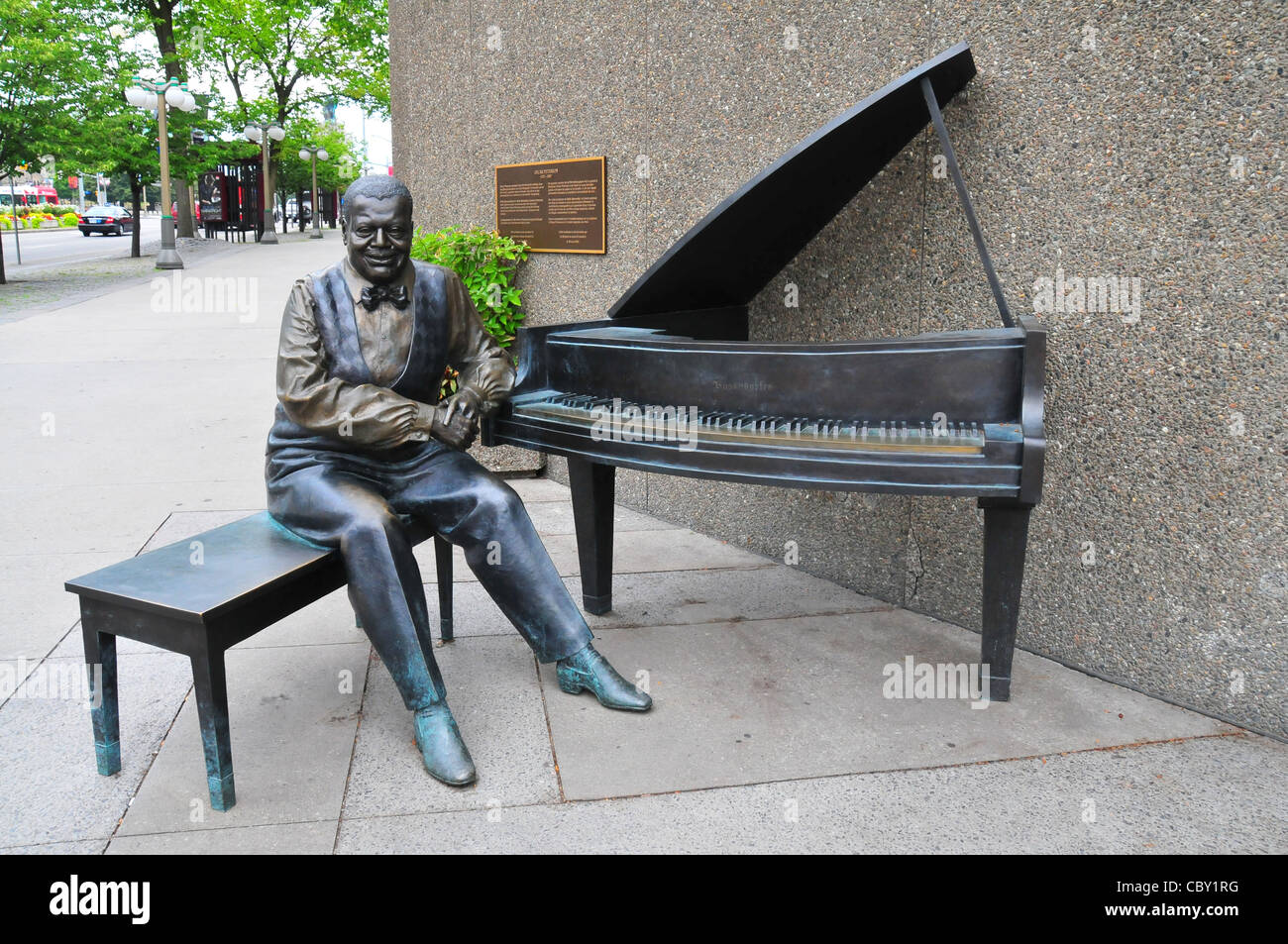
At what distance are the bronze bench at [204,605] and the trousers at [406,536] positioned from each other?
0.46 ft

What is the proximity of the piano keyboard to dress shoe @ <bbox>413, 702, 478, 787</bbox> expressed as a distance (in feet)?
3.52

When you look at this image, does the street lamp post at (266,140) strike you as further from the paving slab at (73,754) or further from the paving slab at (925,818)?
the paving slab at (925,818)

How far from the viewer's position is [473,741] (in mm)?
3318

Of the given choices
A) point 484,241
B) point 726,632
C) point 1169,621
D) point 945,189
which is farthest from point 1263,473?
point 484,241

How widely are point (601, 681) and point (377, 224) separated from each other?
5.53 feet

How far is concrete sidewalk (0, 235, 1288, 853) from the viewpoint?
2.80 m

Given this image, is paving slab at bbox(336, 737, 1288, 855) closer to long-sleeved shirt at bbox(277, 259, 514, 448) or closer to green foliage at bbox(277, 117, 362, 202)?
long-sleeved shirt at bbox(277, 259, 514, 448)

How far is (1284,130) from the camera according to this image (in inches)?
121

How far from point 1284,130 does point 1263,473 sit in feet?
3.43

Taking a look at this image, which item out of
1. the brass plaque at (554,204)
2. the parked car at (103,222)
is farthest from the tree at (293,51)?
the brass plaque at (554,204)

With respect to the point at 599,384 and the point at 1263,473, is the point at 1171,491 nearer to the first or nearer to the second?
the point at 1263,473

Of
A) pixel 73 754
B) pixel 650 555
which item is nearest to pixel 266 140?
pixel 650 555

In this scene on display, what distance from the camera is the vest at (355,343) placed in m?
3.39

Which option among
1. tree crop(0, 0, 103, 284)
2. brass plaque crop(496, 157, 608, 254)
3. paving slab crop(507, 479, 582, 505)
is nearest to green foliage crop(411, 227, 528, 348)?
brass plaque crop(496, 157, 608, 254)
